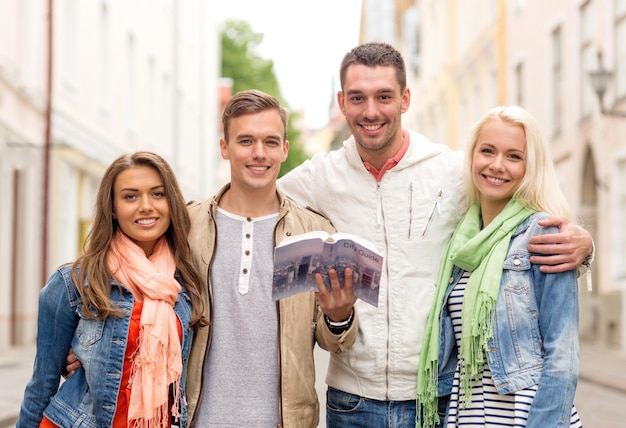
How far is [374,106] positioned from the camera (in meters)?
4.02

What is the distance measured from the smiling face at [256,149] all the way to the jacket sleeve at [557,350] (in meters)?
1.09

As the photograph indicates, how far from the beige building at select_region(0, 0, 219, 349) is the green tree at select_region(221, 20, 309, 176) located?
19194 millimetres

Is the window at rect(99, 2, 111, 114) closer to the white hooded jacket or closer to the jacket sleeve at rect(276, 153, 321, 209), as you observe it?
the jacket sleeve at rect(276, 153, 321, 209)

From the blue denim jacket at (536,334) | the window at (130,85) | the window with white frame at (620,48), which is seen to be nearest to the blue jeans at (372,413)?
the blue denim jacket at (536,334)

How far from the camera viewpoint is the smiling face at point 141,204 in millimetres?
3803

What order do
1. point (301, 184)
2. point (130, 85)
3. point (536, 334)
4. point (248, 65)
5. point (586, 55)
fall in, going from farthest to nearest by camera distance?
point (248, 65), point (130, 85), point (586, 55), point (301, 184), point (536, 334)

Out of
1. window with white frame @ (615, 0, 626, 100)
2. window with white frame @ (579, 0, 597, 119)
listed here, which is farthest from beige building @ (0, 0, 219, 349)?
window with white frame @ (579, 0, 597, 119)

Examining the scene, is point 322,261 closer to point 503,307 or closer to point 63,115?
point 503,307

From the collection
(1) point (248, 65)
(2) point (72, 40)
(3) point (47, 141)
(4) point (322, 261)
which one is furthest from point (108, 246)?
(1) point (248, 65)

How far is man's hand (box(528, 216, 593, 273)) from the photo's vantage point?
359cm

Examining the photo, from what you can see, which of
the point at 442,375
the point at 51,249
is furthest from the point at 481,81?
the point at 442,375

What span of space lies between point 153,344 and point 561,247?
148 cm

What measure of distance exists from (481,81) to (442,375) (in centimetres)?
2519

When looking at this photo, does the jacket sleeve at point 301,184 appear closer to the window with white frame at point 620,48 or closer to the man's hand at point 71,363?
the man's hand at point 71,363
